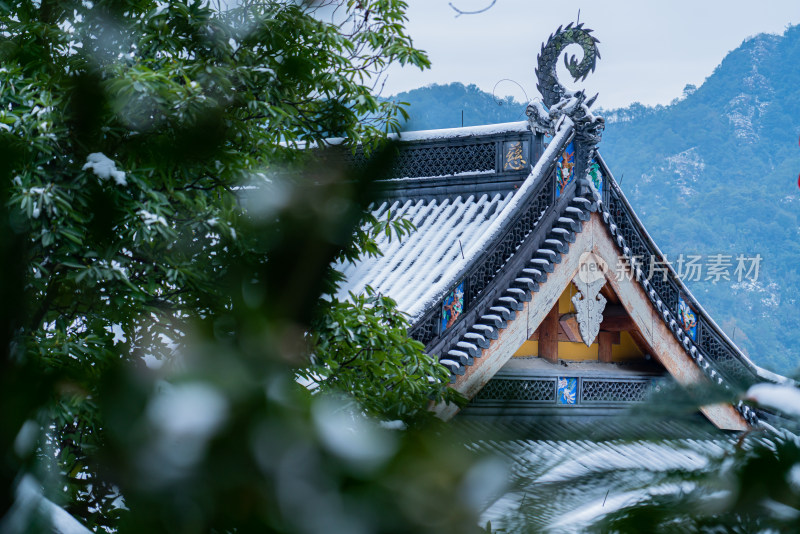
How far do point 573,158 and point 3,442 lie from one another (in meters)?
5.82

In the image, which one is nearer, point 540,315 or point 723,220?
point 540,315

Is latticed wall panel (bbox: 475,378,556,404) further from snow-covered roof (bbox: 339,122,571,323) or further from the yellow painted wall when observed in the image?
snow-covered roof (bbox: 339,122,571,323)

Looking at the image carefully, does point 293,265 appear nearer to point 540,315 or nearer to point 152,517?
point 152,517

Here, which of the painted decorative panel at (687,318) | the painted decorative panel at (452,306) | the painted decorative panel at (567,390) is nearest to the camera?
the painted decorative panel at (452,306)

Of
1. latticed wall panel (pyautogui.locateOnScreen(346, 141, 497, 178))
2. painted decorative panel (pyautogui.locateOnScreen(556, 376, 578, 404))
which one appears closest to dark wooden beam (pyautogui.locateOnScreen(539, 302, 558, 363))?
painted decorative panel (pyautogui.locateOnScreen(556, 376, 578, 404))

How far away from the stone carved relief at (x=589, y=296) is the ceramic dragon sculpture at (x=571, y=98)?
0.62 metres

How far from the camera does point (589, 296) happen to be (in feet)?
20.2

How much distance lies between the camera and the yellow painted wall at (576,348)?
6.55 metres

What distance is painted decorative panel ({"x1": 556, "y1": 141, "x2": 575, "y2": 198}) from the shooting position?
19.5 feet

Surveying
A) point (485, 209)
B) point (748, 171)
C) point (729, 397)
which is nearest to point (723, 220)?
point (748, 171)

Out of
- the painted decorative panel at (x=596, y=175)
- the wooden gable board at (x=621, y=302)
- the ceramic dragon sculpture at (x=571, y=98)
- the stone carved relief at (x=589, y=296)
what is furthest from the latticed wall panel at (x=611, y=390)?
the ceramic dragon sculpture at (x=571, y=98)

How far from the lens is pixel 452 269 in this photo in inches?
214

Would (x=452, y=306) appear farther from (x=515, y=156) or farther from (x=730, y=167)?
(x=730, y=167)

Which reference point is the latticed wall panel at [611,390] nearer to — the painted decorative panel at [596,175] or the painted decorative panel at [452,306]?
the painted decorative panel at [596,175]
